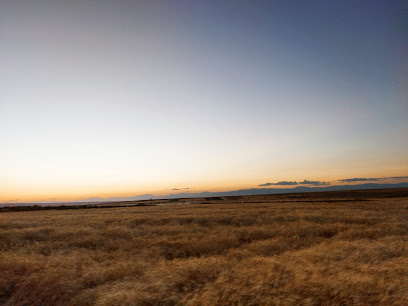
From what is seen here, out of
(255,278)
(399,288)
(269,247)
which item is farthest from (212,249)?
(399,288)

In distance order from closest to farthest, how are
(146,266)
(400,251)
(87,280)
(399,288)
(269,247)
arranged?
1. (399,288)
2. (87,280)
3. (146,266)
4. (400,251)
5. (269,247)

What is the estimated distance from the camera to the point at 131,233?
1764cm

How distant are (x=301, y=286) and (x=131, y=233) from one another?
14553mm

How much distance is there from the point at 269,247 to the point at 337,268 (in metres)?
4.87

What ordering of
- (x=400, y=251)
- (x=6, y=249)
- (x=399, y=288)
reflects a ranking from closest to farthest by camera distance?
1. (x=399, y=288)
2. (x=400, y=251)
3. (x=6, y=249)

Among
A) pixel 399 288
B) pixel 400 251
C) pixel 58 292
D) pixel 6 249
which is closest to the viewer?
pixel 399 288

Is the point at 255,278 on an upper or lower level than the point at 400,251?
upper

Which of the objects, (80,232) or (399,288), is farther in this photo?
(80,232)

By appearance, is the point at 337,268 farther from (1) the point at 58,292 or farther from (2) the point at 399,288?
(1) the point at 58,292

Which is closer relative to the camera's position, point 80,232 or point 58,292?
point 58,292

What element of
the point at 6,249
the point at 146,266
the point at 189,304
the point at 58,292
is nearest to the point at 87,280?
the point at 58,292

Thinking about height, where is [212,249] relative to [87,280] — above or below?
below

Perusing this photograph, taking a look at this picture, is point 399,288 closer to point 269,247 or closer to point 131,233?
point 269,247

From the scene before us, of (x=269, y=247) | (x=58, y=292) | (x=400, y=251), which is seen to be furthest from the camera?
(x=269, y=247)
